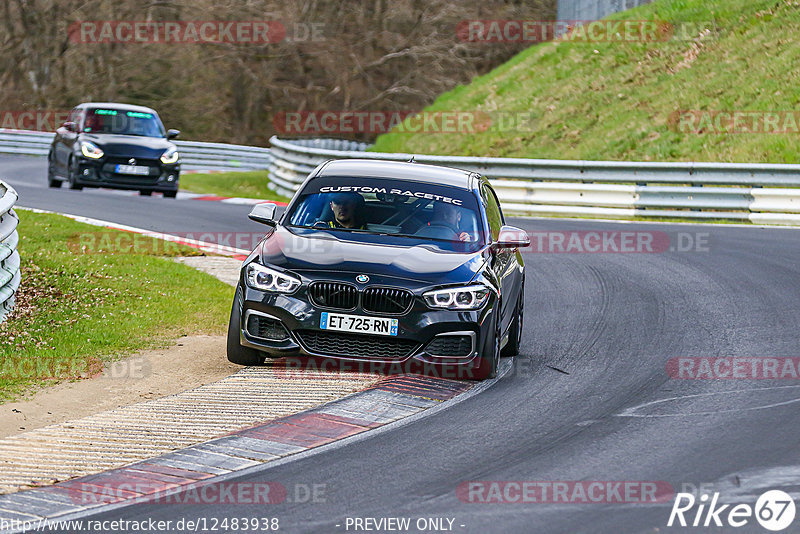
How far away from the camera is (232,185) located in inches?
1227

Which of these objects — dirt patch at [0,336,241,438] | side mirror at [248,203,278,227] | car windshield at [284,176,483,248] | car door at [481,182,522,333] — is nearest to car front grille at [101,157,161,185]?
dirt patch at [0,336,241,438]

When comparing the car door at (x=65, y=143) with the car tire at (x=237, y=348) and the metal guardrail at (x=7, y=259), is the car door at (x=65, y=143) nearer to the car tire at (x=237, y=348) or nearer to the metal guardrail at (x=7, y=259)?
the metal guardrail at (x=7, y=259)

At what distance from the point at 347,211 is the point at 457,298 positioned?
1482 mm

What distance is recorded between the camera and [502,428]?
746 centimetres

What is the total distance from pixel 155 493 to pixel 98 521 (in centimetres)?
48

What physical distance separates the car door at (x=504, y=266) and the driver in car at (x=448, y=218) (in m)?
0.29

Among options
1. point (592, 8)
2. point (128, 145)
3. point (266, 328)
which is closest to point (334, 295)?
point (266, 328)

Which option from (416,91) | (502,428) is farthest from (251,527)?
(416,91)

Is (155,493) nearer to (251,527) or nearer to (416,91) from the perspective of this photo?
(251,527)

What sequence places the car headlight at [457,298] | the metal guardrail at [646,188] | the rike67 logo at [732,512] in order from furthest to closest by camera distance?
the metal guardrail at [646,188] < the car headlight at [457,298] < the rike67 logo at [732,512]

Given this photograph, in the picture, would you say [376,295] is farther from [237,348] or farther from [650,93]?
[650,93]

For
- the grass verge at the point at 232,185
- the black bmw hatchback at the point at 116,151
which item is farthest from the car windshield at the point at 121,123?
the grass verge at the point at 232,185

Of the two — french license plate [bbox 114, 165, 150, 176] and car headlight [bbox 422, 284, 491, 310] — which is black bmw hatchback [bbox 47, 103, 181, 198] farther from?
car headlight [bbox 422, 284, 491, 310]

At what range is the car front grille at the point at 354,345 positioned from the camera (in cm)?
856
